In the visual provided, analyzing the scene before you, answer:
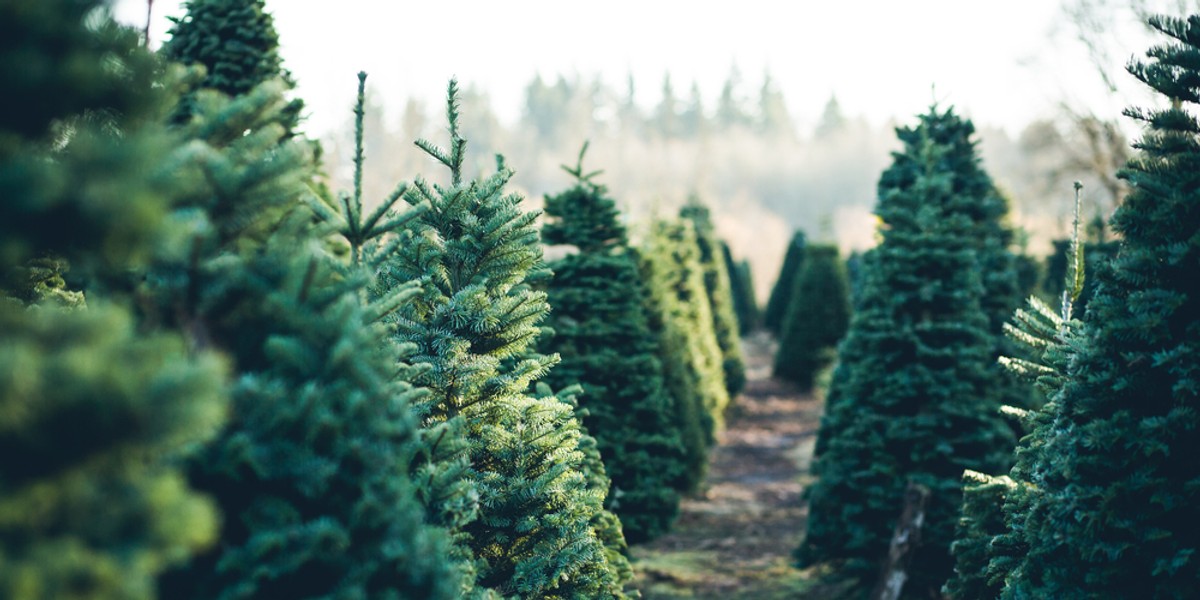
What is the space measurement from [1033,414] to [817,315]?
16.4 m

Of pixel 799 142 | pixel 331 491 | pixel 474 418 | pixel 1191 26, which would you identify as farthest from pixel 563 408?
pixel 799 142

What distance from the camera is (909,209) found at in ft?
27.8

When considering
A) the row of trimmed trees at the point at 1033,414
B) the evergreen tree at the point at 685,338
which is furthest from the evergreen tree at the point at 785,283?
the row of trimmed trees at the point at 1033,414

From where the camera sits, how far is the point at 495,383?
4.45 metres

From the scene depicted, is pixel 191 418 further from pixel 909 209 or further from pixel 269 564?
pixel 909 209

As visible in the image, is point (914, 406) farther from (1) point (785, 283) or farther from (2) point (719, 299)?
(1) point (785, 283)

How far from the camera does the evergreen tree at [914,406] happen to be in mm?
7754

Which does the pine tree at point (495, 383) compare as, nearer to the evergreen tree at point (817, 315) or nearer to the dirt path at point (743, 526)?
the dirt path at point (743, 526)

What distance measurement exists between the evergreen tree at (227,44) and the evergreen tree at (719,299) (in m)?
12.3

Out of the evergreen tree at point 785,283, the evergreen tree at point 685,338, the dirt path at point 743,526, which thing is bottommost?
the dirt path at point 743,526

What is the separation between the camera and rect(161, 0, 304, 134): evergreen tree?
24.0 feet

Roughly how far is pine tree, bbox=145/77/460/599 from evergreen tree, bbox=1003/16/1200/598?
314cm

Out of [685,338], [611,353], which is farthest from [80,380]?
[685,338]

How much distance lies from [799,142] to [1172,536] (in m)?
93.6
